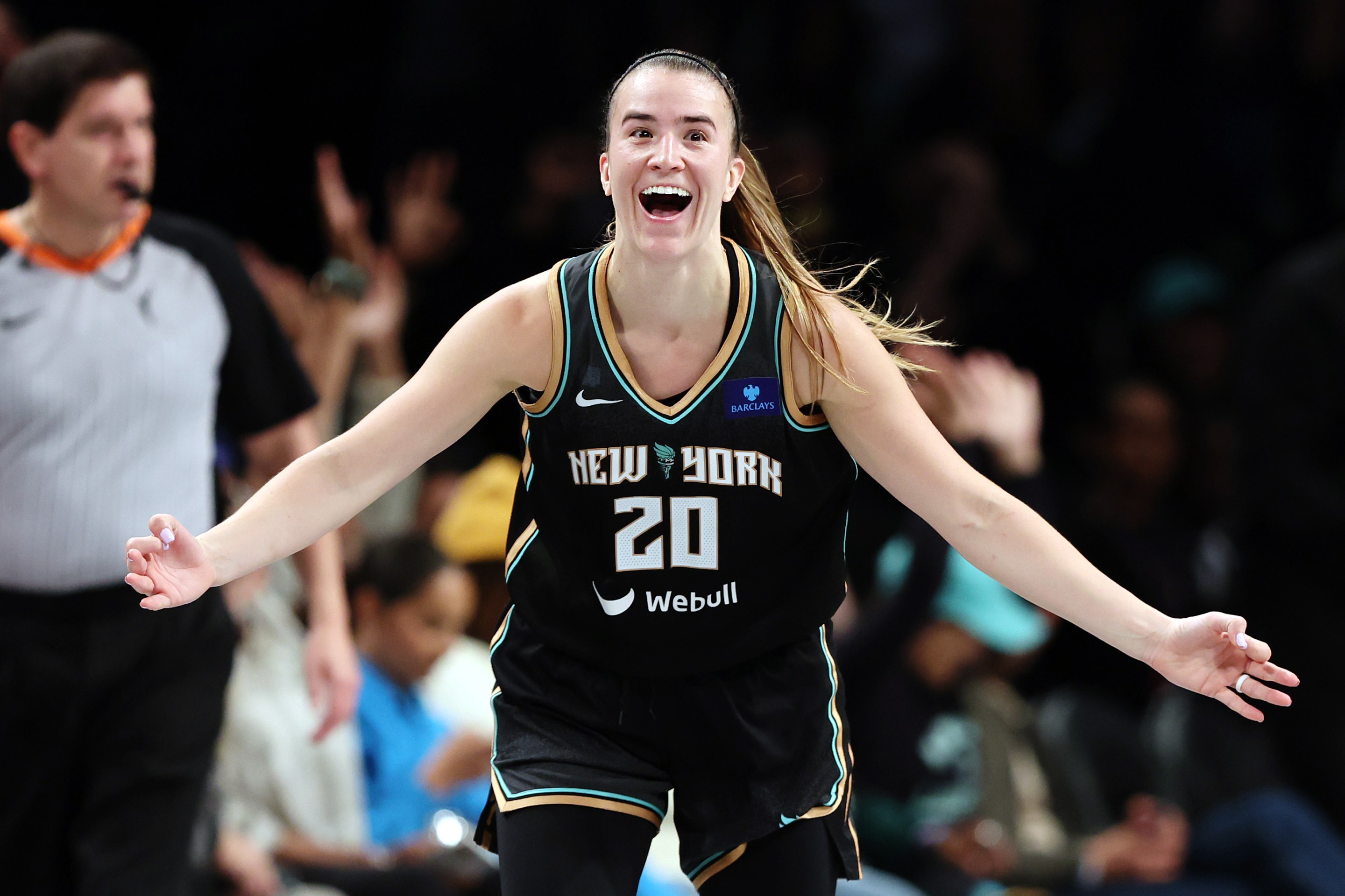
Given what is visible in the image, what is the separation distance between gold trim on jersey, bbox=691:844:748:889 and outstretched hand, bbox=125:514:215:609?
0.93m

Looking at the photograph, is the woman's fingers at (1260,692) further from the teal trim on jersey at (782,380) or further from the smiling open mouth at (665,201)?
the smiling open mouth at (665,201)

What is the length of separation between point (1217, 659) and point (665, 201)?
1124mm

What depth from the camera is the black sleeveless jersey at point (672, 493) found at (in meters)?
2.61

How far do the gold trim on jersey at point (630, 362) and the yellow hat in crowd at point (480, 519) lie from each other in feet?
8.19

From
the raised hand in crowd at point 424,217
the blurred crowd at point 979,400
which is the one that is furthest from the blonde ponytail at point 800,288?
the raised hand in crowd at point 424,217

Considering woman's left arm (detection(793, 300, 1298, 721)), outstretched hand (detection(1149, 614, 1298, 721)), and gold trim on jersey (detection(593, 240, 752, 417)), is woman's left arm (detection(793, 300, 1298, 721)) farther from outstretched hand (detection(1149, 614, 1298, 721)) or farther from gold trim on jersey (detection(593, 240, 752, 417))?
gold trim on jersey (detection(593, 240, 752, 417))

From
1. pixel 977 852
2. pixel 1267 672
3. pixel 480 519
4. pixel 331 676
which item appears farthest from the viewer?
pixel 480 519

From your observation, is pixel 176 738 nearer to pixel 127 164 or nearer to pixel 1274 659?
pixel 127 164

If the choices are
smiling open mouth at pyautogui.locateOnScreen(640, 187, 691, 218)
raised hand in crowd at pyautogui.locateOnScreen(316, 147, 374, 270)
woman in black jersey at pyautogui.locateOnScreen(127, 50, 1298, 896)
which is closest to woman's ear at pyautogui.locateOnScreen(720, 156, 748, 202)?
woman in black jersey at pyautogui.locateOnScreen(127, 50, 1298, 896)

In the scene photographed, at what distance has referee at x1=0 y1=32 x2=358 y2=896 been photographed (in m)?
3.22

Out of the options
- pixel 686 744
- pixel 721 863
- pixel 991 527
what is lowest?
pixel 721 863

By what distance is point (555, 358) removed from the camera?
2.62m

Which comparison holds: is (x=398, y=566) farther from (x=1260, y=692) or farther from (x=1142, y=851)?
(x=1260, y=692)

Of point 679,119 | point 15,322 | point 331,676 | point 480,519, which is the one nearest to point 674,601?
point 679,119
